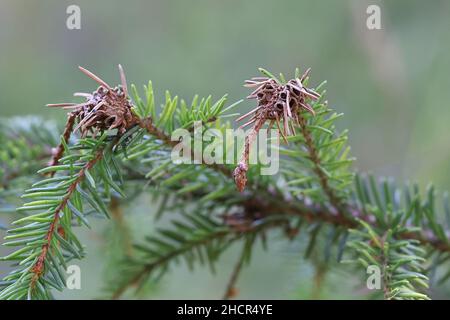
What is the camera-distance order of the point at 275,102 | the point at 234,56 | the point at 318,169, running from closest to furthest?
the point at 275,102
the point at 318,169
the point at 234,56

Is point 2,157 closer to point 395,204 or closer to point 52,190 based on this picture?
point 52,190

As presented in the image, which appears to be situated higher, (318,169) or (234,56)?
(234,56)

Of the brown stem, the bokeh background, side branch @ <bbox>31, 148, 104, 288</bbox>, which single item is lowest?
side branch @ <bbox>31, 148, 104, 288</bbox>

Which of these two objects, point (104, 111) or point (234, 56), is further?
point (234, 56)

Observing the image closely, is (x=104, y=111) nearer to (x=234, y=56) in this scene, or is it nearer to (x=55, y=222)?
(x=55, y=222)

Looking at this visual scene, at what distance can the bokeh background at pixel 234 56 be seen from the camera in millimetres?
1775

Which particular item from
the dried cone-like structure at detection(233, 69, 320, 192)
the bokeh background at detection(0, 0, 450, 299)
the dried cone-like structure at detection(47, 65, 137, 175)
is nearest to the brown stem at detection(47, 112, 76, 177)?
the dried cone-like structure at detection(47, 65, 137, 175)

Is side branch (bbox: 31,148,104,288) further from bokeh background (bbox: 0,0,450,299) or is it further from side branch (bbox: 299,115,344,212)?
bokeh background (bbox: 0,0,450,299)

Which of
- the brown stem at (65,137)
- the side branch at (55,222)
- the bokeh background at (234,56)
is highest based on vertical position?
the bokeh background at (234,56)

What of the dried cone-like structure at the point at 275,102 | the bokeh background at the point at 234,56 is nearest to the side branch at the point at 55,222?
the dried cone-like structure at the point at 275,102

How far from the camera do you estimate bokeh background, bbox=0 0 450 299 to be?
178 centimetres

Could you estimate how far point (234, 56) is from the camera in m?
2.22

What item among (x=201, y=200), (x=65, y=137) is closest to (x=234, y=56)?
(x=201, y=200)

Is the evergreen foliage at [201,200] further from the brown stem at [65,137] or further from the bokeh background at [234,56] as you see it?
→ the bokeh background at [234,56]
